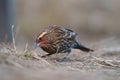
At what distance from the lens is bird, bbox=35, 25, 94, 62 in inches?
333

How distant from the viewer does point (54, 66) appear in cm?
729

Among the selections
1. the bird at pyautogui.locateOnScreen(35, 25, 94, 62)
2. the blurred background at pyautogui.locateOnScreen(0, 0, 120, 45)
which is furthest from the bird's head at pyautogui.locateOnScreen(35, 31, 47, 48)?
the blurred background at pyautogui.locateOnScreen(0, 0, 120, 45)

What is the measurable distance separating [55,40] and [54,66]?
1.52 meters

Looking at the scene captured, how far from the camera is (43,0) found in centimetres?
2283

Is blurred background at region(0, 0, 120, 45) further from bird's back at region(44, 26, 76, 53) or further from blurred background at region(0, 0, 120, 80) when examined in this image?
bird's back at region(44, 26, 76, 53)

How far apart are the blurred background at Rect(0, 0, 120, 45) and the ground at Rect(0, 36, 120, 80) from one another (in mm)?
11183

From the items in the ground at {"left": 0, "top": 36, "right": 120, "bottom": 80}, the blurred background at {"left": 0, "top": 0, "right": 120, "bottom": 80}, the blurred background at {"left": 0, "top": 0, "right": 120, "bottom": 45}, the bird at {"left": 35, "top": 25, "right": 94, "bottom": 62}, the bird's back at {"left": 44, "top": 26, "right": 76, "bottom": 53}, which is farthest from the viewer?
the blurred background at {"left": 0, "top": 0, "right": 120, "bottom": 45}

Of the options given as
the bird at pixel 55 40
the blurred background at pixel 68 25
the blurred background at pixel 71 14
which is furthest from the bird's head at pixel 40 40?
the blurred background at pixel 71 14

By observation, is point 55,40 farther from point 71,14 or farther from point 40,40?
point 71,14

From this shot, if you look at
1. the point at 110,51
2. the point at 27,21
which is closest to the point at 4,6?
the point at 110,51

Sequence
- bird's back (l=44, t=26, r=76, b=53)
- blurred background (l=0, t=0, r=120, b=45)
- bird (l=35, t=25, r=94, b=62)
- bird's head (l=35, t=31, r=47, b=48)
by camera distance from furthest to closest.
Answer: blurred background (l=0, t=0, r=120, b=45) → bird's back (l=44, t=26, r=76, b=53) → bird (l=35, t=25, r=94, b=62) → bird's head (l=35, t=31, r=47, b=48)

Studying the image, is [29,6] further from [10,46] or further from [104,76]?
[104,76]

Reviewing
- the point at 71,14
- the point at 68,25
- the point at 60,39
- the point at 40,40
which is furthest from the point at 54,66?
the point at 71,14

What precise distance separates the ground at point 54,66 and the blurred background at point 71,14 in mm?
11183
